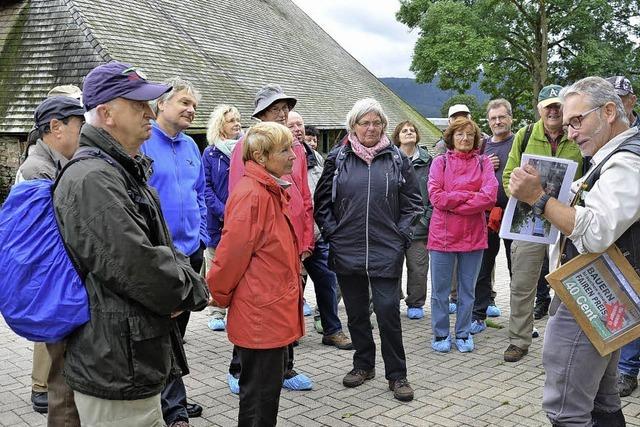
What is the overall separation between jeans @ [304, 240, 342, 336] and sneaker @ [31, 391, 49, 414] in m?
2.47

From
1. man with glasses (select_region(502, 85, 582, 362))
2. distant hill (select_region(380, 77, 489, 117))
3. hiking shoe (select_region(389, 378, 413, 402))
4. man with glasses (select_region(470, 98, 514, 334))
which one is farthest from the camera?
distant hill (select_region(380, 77, 489, 117))

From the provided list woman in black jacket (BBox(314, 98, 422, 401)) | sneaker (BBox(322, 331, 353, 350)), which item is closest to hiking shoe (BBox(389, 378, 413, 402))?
woman in black jacket (BBox(314, 98, 422, 401))

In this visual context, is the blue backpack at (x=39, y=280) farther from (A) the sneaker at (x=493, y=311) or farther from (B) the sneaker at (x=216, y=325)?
(A) the sneaker at (x=493, y=311)

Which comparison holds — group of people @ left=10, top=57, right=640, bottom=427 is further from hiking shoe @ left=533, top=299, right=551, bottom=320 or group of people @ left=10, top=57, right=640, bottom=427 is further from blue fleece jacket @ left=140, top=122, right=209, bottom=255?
hiking shoe @ left=533, top=299, right=551, bottom=320

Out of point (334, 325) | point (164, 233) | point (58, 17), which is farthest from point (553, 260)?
point (58, 17)

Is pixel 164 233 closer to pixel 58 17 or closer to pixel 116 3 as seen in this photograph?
pixel 58 17

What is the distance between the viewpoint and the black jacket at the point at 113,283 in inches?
95.0

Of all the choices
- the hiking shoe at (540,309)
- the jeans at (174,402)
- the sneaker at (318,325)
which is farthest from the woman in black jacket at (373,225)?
the hiking shoe at (540,309)

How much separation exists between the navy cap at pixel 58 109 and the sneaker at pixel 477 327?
439 centimetres

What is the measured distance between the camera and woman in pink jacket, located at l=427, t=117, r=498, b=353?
5660mm

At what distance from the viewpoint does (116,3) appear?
1791 cm

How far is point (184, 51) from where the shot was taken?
749 inches

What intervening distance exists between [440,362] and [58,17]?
14.4 m

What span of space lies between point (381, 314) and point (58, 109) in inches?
105
